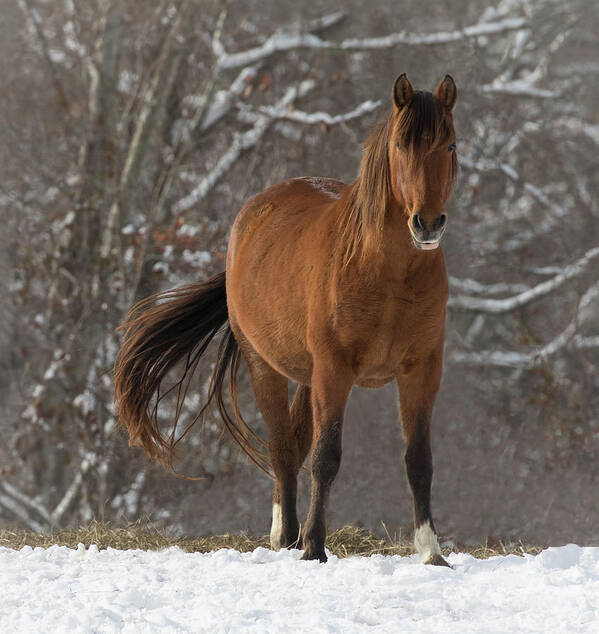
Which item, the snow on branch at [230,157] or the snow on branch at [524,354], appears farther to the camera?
the snow on branch at [524,354]

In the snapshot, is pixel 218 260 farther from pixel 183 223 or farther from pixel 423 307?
pixel 423 307

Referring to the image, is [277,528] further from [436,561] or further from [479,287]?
[479,287]

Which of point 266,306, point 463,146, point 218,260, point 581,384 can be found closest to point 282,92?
point 463,146

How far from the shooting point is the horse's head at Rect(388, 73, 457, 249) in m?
4.09

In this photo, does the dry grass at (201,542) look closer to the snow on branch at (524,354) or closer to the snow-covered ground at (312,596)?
the snow-covered ground at (312,596)

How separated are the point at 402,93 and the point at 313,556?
2.13 m

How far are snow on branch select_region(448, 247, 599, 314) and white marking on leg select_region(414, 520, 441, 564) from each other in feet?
26.8

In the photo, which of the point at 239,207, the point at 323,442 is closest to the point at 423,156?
the point at 323,442

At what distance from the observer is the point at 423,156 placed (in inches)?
164

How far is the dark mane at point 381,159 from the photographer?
419 cm

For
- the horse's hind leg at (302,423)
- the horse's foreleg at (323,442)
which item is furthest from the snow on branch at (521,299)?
the horse's foreleg at (323,442)

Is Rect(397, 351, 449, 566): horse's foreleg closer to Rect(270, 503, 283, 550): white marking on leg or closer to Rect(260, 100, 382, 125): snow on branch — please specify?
Rect(270, 503, 283, 550): white marking on leg

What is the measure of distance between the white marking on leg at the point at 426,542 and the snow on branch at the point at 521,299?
817cm

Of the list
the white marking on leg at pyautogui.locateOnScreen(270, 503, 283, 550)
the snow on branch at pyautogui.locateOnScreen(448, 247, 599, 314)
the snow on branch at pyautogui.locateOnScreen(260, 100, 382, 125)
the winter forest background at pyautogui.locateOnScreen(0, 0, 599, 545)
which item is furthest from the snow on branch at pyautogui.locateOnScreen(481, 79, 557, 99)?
the white marking on leg at pyautogui.locateOnScreen(270, 503, 283, 550)
